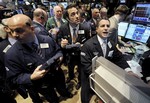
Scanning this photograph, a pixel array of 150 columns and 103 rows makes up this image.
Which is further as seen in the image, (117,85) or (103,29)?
(103,29)

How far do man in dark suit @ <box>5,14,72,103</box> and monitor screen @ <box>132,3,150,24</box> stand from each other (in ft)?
5.49


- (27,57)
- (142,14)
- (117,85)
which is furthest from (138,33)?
(117,85)

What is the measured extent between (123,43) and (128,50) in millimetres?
352

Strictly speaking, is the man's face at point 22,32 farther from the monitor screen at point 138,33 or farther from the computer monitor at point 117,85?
the monitor screen at point 138,33

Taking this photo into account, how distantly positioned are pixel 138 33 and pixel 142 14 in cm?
35

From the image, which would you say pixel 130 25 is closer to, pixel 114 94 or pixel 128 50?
pixel 128 50

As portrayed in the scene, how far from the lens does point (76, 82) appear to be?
10.9 feet

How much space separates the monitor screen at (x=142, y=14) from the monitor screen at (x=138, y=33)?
4.5 inches

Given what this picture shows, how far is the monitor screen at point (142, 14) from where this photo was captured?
259 centimetres

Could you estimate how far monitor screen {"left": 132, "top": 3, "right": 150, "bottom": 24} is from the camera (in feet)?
8.50

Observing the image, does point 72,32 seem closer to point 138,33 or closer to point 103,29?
point 103,29

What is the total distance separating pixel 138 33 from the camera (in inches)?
103

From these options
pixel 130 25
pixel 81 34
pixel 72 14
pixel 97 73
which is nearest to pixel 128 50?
pixel 130 25

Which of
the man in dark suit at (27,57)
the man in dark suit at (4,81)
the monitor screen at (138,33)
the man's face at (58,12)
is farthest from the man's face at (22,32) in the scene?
the man's face at (58,12)
